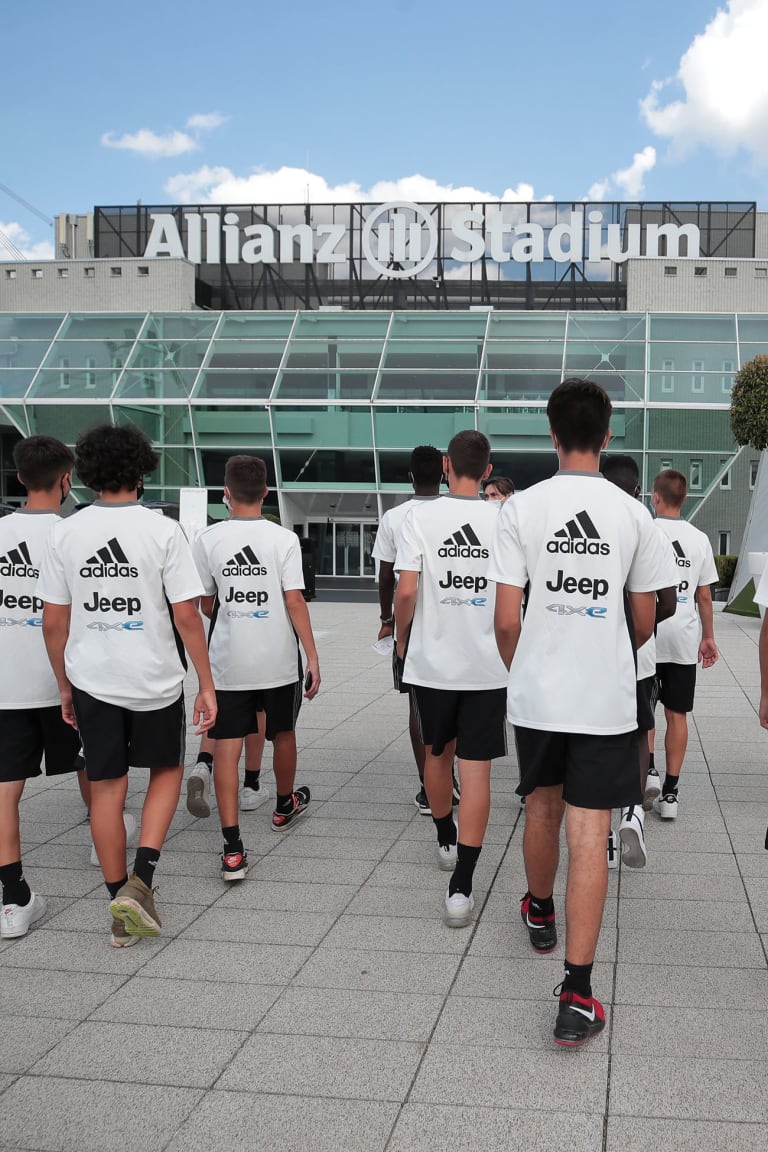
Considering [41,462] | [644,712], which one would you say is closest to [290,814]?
[41,462]

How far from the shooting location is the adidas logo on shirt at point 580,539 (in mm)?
3410

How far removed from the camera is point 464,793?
452 centimetres

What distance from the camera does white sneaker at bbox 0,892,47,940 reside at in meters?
4.21

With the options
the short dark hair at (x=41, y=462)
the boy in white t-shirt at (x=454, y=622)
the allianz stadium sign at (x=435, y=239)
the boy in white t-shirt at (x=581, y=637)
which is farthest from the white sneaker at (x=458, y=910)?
the allianz stadium sign at (x=435, y=239)

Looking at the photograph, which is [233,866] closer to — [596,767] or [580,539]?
[596,767]

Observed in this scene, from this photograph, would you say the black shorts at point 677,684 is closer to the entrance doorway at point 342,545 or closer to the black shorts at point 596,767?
the black shorts at point 596,767

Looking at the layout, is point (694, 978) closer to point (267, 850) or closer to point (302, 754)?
point (267, 850)

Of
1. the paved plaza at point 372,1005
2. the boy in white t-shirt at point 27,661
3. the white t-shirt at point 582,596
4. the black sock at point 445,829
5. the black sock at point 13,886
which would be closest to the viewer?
the paved plaza at point 372,1005

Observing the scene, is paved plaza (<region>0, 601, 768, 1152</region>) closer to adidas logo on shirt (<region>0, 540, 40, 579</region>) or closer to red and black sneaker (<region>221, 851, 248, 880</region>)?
red and black sneaker (<region>221, 851, 248, 880</region>)

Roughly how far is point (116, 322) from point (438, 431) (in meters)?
10.8

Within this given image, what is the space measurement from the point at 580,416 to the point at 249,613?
2229 millimetres

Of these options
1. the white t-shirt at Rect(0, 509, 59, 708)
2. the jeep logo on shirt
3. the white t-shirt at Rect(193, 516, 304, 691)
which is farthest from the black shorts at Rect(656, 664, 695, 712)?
the white t-shirt at Rect(0, 509, 59, 708)

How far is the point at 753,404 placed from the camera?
19219 millimetres

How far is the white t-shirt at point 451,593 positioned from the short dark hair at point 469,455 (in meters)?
0.12
